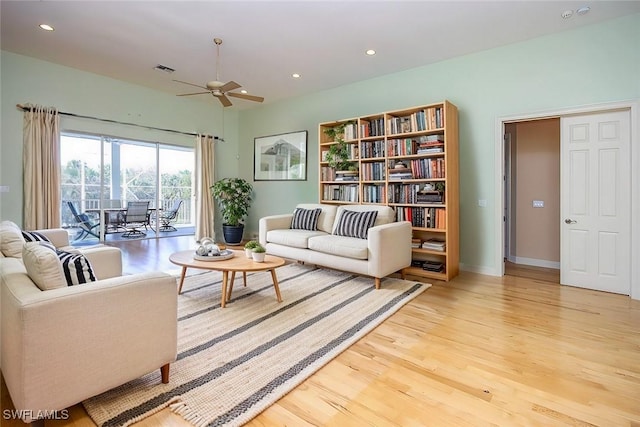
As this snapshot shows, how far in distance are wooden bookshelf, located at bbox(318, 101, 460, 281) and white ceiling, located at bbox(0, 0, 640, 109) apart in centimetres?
84

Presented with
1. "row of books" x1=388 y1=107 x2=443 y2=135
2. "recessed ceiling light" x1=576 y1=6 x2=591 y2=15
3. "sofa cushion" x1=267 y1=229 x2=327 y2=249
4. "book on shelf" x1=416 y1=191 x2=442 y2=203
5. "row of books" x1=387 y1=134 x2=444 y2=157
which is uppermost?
"recessed ceiling light" x1=576 y1=6 x2=591 y2=15

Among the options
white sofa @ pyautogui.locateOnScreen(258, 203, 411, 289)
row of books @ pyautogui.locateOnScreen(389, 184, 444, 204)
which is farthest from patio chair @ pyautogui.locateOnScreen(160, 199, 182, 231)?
row of books @ pyautogui.locateOnScreen(389, 184, 444, 204)

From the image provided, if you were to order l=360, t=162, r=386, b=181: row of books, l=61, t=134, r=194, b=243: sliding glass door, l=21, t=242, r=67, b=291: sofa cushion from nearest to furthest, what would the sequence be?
l=21, t=242, r=67, b=291: sofa cushion, l=360, t=162, r=386, b=181: row of books, l=61, t=134, r=194, b=243: sliding glass door

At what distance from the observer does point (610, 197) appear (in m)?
3.58

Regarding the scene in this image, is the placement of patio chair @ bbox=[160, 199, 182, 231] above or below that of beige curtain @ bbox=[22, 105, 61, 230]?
below

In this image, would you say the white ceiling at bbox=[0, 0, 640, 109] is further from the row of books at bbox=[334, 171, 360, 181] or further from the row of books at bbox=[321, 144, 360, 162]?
the row of books at bbox=[334, 171, 360, 181]

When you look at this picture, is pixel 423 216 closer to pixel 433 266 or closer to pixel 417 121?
pixel 433 266

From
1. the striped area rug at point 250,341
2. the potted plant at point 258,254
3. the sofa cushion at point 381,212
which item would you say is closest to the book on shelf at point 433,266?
the striped area rug at point 250,341

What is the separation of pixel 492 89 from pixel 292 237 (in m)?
3.33

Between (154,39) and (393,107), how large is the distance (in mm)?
3456

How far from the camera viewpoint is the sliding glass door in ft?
18.8

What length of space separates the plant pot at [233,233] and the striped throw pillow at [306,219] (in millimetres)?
2140

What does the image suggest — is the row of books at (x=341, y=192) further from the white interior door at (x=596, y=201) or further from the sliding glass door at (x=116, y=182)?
the sliding glass door at (x=116, y=182)

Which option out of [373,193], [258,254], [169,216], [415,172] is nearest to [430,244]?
[415,172]
